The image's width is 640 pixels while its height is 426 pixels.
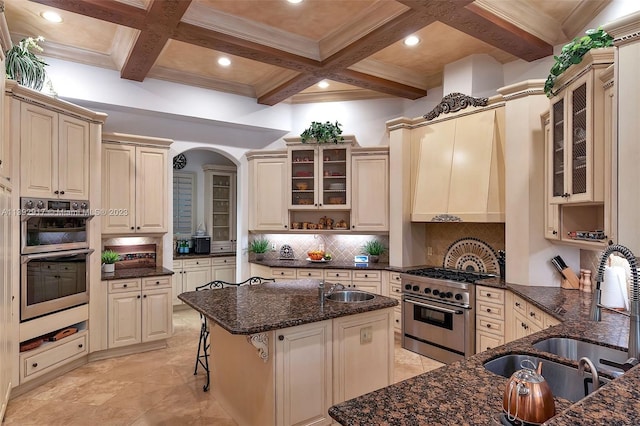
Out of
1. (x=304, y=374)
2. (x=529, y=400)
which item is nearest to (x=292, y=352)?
(x=304, y=374)

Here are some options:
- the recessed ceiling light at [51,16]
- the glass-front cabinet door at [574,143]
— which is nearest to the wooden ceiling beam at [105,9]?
the recessed ceiling light at [51,16]

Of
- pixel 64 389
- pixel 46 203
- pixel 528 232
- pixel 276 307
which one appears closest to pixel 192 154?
pixel 46 203

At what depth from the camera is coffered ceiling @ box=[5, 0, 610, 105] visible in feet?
10.1

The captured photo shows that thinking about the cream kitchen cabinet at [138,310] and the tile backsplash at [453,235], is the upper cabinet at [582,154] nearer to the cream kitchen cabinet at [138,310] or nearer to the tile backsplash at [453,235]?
the tile backsplash at [453,235]

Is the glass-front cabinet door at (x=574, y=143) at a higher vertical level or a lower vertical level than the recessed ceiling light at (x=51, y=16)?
lower

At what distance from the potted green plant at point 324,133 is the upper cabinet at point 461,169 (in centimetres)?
105

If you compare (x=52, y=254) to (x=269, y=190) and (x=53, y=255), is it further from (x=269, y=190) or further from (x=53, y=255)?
(x=269, y=190)

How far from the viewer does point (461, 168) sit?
14.3ft

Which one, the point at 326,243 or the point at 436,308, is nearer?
the point at 436,308

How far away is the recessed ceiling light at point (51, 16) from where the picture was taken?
3373 millimetres

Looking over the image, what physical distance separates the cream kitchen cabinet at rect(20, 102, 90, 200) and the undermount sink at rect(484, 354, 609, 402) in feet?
12.5

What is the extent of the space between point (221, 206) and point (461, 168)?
451 cm

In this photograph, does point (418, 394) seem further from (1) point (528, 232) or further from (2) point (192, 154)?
(2) point (192, 154)

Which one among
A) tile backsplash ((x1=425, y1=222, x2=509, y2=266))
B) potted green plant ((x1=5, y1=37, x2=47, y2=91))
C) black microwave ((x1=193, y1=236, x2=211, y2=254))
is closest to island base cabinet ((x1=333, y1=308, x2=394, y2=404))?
tile backsplash ((x1=425, y1=222, x2=509, y2=266))
